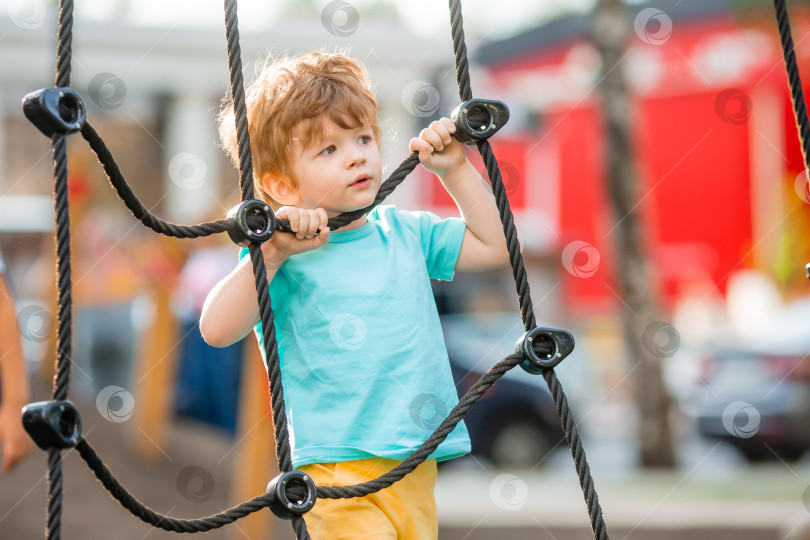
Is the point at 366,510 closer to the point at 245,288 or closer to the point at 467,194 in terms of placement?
the point at 245,288

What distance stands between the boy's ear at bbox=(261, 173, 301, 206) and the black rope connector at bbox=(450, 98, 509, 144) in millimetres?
287

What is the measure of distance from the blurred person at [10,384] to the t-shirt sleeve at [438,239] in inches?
39.2

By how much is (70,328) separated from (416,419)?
0.54 meters

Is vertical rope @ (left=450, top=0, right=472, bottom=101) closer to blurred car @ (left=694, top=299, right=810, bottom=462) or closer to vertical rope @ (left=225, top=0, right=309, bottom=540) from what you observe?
vertical rope @ (left=225, top=0, right=309, bottom=540)

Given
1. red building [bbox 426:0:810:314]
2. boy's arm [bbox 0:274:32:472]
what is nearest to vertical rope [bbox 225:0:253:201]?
boy's arm [bbox 0:274:32:472]

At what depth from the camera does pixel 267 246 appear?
1.39m

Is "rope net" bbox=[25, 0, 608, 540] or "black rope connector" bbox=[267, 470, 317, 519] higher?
"rope net" bbox=[25, 0, 608, 540]

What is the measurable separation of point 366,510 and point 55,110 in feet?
2.43

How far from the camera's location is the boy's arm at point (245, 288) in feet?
4.55

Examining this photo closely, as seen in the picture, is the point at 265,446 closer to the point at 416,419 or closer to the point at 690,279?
the point at 416,419

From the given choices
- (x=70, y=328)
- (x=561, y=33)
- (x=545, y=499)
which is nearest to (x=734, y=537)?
(x=545, y=499)

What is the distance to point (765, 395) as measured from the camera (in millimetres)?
6809

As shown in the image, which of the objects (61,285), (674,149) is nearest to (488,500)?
(61,285)

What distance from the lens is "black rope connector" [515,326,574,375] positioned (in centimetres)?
136
